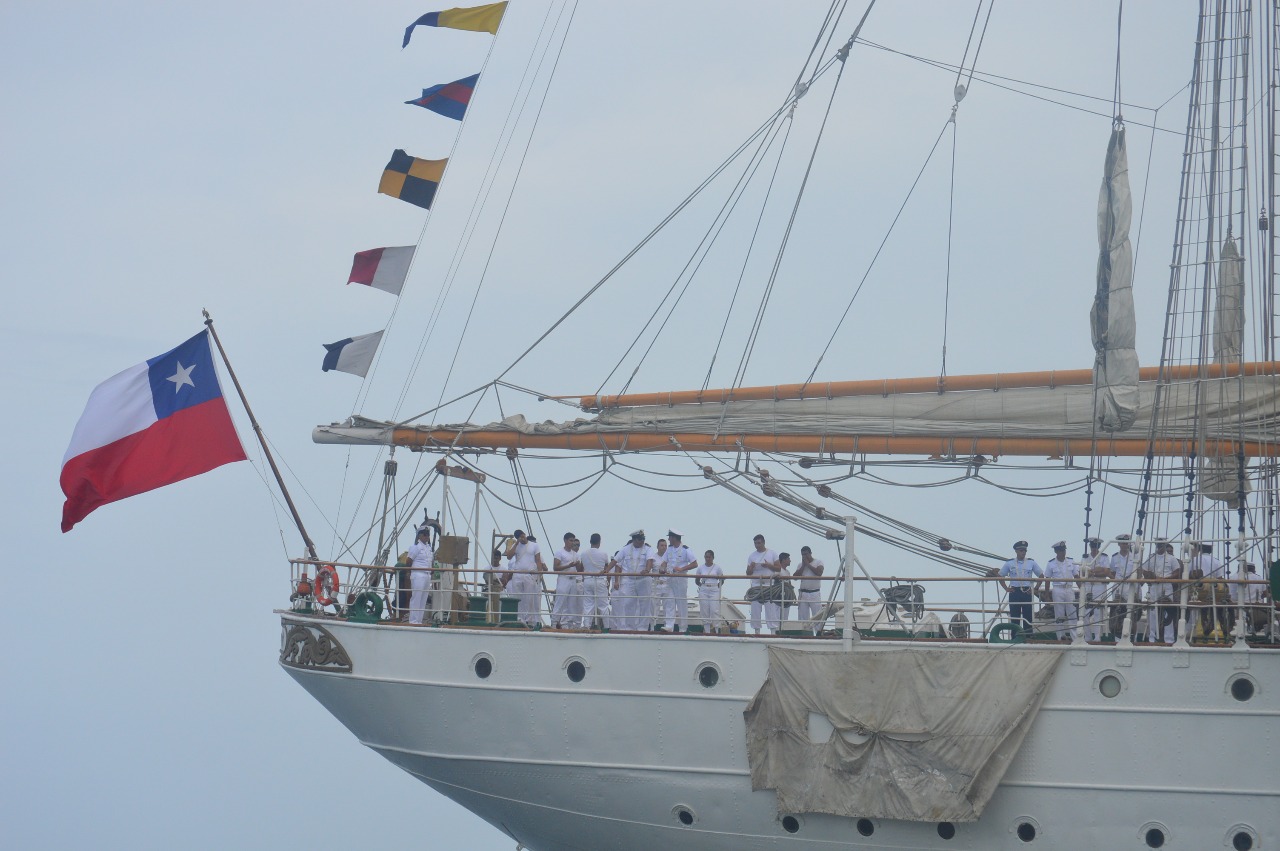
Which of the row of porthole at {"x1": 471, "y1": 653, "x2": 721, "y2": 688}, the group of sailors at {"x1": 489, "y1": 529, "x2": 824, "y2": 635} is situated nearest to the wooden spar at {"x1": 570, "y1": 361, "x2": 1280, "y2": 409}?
the group of sailors at {"x1": 489, "y1": 529, "x2": 824, "y2": 635}

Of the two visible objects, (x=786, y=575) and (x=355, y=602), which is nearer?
(x=786, y=575)

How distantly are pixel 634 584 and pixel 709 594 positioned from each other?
0.95 metres

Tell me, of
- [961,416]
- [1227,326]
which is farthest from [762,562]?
[1227,326]

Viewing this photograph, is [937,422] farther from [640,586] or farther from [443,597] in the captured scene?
[443,597]

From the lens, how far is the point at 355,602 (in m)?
19.5

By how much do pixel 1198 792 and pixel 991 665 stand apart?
2493 mm

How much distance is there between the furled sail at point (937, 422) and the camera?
60.1 feet

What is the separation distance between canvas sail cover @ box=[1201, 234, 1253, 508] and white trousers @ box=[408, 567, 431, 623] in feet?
32.3

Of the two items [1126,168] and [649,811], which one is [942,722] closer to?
[649,811]

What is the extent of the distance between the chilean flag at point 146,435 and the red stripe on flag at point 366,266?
249cm

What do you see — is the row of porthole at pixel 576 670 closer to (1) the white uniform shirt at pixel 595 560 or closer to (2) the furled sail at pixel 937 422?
(1) the white uniform shirt at pixel 595 560

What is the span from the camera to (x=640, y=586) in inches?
727

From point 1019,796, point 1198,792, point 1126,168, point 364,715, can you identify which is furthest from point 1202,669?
point 364,715

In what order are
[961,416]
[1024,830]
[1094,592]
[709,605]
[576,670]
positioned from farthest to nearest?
[961,416] < [709,605] < [576,670] < [1094,592] < [1024,830]
